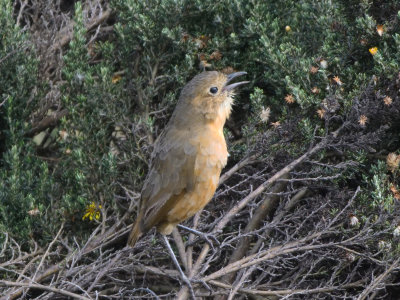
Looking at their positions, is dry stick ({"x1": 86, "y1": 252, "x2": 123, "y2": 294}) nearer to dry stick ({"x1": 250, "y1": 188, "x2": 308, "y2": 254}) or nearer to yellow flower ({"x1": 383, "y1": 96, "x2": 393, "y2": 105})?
dry stick ({"x1": 250, "y1": 188, "x2": 308, "y2": 254})

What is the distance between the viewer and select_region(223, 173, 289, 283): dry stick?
16.6ft

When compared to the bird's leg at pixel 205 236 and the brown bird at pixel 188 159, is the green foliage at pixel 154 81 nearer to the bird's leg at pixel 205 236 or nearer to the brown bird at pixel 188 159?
the brown bird at pixel 188 159

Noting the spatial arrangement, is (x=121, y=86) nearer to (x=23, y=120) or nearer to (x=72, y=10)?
(x=23, y=120)

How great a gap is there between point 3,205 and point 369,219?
262cm

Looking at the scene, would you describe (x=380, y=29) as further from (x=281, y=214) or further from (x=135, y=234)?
(x=135, y=234)

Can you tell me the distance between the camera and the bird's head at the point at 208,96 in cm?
483

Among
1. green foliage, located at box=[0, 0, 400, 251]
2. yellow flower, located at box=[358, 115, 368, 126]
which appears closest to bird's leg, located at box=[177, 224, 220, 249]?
green foliage, located at box=[0, 0, 400, 251]

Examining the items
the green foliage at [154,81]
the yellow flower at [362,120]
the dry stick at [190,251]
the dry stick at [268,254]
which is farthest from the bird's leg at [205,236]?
the yellow flower at [362,120]

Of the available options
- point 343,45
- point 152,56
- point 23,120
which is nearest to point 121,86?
point 152,56

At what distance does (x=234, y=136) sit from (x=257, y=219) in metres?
0.87

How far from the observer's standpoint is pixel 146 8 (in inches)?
219

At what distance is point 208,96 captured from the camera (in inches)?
192

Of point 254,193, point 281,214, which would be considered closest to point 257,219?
point 281,214

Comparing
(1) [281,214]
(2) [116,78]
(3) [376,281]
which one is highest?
(2) [116,78]
